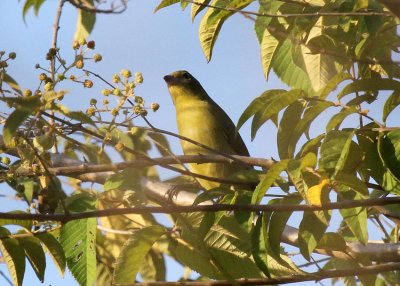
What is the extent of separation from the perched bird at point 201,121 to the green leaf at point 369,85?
2.48m

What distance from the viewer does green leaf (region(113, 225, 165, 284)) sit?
2.43 meters

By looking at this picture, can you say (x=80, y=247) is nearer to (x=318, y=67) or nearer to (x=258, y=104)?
(x=258, y=104)

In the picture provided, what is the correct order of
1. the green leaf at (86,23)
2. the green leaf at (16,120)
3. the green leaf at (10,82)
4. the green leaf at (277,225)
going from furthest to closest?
1. the green leaf at (86,23)
2. the green leaf at (277,225)
3. the green leaf at (10,82)
4. the green leaf at (16,120)

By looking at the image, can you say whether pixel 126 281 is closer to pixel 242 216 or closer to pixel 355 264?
pixel 242 216

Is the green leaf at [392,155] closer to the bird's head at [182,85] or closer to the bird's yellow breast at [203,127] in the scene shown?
the bird's yellow breast at [203,127]

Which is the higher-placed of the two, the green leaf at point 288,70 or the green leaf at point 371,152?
the green leaf at point 288,70

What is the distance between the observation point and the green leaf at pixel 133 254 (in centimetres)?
243

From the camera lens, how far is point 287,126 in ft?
8.33

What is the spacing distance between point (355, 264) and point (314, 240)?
1.21 feet

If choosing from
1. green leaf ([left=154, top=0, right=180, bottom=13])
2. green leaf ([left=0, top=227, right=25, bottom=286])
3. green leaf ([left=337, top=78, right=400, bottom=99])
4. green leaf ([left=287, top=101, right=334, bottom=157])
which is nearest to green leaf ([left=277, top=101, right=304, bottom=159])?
green leaf ([left=287, top=101, right=334, bottom=157])

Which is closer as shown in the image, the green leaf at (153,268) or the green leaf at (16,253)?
the green leaf at (16,253)

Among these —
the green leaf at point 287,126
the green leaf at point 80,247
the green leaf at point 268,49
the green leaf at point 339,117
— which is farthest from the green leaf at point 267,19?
the green leaf at point 80,247

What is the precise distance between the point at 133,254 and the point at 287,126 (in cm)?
65

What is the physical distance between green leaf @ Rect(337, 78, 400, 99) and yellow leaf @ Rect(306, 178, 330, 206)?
1.42 feet
